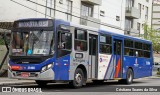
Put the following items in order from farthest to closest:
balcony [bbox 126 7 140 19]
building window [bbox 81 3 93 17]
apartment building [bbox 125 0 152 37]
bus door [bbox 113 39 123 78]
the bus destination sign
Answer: apartment building [bbox 125 0 152 37] < balcony [bbox 126 7 140 19] < building window [bbox 81 3 93 17] < bus door [bbox 113 39 123 78] < the bus destination sign

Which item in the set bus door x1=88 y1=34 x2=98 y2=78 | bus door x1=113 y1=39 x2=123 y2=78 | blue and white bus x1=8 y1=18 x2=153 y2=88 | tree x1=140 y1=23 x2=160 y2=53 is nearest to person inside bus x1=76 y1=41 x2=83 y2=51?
blue and white bus x1=8 y1=18 x2=153 y2=88

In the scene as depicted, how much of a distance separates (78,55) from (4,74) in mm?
10493

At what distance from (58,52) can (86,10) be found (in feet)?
82.1

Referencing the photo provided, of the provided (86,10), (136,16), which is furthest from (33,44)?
(136,16)

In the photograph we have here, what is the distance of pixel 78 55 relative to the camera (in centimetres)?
1869

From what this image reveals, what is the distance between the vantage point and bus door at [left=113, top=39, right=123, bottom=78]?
22.5m

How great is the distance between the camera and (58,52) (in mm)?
17203

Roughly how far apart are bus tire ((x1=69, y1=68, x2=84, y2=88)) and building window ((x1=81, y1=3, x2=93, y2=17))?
880 inches

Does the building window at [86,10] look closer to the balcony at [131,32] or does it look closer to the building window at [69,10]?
the building window at [69,10]

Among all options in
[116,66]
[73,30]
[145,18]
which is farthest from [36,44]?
[145,18]

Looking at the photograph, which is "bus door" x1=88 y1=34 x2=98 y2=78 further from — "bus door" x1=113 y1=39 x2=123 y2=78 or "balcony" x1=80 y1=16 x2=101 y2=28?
"balcony" x1=80 y1=16 x2=101 y2=28

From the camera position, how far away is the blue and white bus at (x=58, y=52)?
16875 millimetres

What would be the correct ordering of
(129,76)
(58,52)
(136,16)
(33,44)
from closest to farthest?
1. (33,44)
2. (58,52)
3. (129,76)
4. (136,16)

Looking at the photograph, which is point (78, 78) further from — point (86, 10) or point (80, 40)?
point (86, 10)
